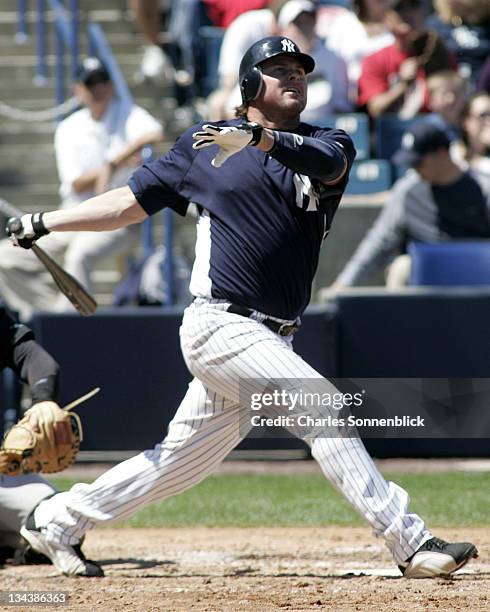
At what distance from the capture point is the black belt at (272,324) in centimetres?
471

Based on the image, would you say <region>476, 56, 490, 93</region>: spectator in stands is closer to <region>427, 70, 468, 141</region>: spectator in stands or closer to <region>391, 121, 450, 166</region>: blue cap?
<region>427, 70, 468, 141</region>: spectator in stands

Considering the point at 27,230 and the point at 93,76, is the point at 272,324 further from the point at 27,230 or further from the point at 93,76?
the point at 93,76

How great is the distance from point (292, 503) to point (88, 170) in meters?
3.59

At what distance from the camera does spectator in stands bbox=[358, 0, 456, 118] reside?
10445 mm

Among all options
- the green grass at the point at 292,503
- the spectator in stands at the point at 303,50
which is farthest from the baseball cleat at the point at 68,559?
the spectator in stands at the point at 303,50

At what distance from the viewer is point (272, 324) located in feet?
15.6

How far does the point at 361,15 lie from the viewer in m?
11.2

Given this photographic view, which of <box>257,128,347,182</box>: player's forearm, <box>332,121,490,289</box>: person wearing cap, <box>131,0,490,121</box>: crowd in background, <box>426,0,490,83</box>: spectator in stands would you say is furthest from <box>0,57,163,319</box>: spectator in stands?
<box>257,128,347,182</box>: player's forearm

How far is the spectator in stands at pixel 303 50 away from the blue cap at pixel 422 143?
1.47 meters

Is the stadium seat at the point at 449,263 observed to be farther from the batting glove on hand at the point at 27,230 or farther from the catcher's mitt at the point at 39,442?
the batting glove on hand at the point at 27,230

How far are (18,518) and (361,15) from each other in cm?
702

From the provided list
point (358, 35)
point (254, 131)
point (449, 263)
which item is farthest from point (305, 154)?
point (358, 35)

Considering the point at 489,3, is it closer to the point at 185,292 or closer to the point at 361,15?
the point at 361,15

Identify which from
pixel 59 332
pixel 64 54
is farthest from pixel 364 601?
pixel 64 54
